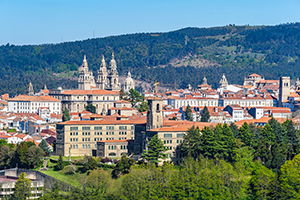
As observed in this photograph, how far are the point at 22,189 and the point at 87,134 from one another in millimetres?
17978

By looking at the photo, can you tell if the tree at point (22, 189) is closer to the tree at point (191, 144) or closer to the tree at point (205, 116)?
the tree at point (191, 144)

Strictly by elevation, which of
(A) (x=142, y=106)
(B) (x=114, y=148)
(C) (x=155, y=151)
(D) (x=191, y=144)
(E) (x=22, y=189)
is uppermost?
(A) (x=142, y=106)

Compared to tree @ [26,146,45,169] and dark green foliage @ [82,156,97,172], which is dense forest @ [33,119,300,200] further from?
tree @ [26,146,45,169]

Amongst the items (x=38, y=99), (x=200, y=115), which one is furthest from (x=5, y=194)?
(x=38, y=99)

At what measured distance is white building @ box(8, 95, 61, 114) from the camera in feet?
475

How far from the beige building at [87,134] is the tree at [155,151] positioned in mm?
9055

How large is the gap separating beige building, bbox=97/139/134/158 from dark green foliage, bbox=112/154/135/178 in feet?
29.5

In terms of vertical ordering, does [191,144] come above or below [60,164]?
above

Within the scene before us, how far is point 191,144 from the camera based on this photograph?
3196 inches

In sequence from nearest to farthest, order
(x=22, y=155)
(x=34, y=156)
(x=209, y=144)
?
(x=209, y=144)
(x=34, y=156)
(x=22, y=155)

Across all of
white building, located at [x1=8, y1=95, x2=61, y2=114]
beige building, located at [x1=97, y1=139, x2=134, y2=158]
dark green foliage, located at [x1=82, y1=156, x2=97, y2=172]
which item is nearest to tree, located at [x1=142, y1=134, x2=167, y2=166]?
dark green foliage, located at [x1=82, y1=156, x2=97, y2=172]

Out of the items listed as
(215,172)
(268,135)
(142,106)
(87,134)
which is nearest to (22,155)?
(87,134)

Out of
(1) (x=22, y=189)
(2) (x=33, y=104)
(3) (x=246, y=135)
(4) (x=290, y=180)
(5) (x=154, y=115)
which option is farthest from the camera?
(2) (x=33, y=104)

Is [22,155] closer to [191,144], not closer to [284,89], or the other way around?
[191,144]
